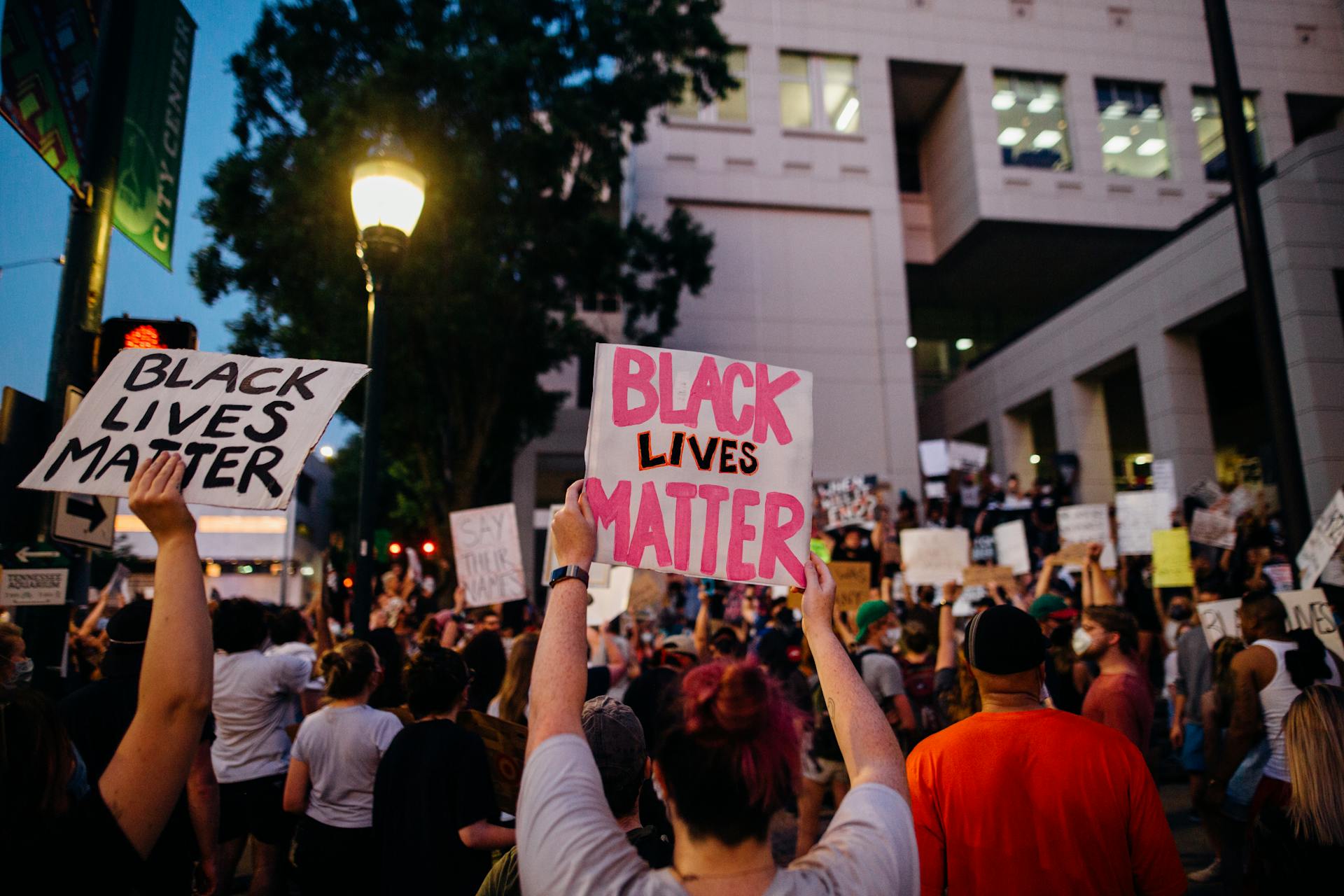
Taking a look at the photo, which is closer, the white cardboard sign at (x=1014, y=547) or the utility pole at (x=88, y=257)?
the utility pole at (x=88, y=257)

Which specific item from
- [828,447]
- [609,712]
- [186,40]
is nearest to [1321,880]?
[609,712]

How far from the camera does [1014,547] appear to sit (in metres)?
10.7

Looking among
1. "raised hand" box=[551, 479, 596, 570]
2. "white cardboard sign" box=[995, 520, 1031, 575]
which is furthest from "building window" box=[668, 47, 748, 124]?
"raised hand" box=[551, 479, 596, 570]

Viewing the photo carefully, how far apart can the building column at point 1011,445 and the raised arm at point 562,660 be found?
24.4 metres

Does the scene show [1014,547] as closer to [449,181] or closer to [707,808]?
[707,808]

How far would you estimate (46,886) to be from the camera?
171cm

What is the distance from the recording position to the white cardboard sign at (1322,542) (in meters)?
5.95

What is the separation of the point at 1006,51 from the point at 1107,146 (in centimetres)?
430

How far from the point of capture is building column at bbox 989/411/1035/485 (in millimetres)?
24625

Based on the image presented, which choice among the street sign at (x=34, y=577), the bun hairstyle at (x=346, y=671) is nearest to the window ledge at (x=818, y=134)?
the street sign at (x=34, y=577)

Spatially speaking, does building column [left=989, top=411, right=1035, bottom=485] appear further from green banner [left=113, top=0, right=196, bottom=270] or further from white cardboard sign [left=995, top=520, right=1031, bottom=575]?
green banner [left=113, top=0, right=196, bottom=270]

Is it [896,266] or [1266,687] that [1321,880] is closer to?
[1266,687]

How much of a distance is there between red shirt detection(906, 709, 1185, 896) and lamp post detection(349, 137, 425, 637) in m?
4.61

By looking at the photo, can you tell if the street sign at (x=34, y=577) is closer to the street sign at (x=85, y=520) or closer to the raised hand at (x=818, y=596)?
the street sign at (x=85, y=520)
